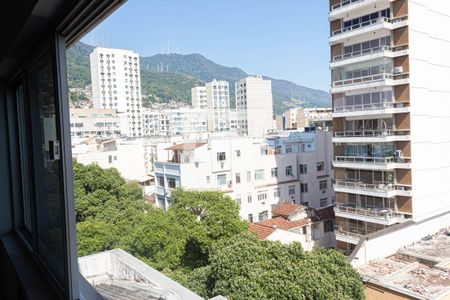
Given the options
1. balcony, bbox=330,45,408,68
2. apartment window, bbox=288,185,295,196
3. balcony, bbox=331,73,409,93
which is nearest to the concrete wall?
balcony, bbox=331,73,409,93

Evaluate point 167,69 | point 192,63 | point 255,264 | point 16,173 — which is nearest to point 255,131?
point 192,63

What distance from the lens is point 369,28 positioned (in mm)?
6355

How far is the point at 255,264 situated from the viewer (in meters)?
3.18

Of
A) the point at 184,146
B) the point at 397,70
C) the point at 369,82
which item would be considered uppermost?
the point at 397,70

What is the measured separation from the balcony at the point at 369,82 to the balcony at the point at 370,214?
2.32m

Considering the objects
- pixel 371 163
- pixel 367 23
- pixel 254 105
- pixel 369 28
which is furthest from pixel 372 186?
pixel 254 105

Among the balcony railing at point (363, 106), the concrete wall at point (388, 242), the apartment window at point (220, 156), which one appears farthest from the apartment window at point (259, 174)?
the concrete wall at point (388, 242)

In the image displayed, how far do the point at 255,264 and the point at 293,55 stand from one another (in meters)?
1.87

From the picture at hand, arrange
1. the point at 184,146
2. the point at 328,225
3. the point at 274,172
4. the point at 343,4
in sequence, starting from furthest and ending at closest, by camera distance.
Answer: the point at 274,172 < the point at 184,146 < the point at 328,225 < the point at 343,4

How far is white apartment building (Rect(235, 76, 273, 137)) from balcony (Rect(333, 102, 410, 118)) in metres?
7.84

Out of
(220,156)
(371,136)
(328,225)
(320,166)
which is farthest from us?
(320,166)

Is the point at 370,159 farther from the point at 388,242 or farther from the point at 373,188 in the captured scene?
the point at 388,242

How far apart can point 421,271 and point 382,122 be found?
159 inches

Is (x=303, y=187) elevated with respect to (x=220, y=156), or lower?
lower
